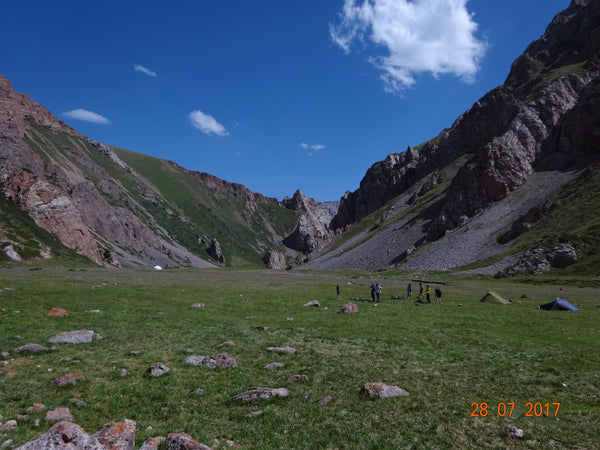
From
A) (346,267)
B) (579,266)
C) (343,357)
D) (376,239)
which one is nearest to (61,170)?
(346,267)

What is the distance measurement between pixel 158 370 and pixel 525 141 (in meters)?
152

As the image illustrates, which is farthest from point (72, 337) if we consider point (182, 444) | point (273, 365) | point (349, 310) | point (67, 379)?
point (349, 310)

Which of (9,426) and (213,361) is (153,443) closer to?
(9,426)

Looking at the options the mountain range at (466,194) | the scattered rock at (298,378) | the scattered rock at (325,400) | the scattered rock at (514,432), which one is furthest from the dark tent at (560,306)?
the mountain range at (466,194)

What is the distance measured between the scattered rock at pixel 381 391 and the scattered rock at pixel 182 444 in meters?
6.07

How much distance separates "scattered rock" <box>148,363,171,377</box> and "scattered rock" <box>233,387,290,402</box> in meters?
4.18

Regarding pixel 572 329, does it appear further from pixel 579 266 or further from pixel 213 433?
pixel 579 266

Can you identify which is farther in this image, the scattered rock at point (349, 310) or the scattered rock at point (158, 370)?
the scattered rock at point (349, 310)

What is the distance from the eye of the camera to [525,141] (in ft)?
430

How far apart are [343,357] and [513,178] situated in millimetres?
130933

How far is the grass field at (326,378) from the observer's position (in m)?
10.2

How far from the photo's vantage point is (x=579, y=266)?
71.3 m

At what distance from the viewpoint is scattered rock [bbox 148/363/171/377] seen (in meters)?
14.7

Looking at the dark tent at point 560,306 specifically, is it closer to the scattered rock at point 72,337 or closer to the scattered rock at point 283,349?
the scattered rock at point 283,349
